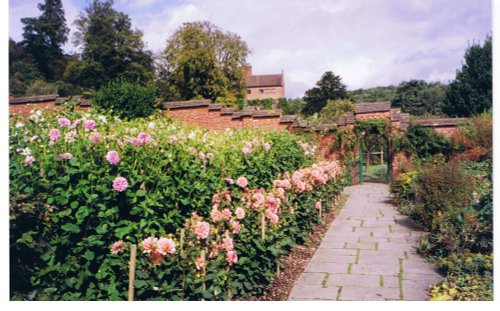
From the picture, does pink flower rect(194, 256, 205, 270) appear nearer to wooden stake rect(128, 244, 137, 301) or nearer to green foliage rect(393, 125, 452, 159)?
wooden stake rect(128, 244, 137, 301)

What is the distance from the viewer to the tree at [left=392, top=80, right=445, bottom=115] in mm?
26031

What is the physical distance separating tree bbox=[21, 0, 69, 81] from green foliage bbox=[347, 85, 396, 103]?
72.5ft

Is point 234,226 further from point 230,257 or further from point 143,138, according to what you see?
point 143,138

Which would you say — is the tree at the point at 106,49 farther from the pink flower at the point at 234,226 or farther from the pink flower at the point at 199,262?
the pink flower at the point at 199,262

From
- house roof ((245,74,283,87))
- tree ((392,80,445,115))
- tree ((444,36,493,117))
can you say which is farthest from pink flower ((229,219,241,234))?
house roof ((245,74,283,87))

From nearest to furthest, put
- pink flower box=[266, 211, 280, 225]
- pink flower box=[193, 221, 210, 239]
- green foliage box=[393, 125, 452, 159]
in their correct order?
1. pink flower box=[193, 221, 210, 239]
2. pink flower box=[266, 211, 280, 225]
3. green foliage box=[393, 125, 452, 159]

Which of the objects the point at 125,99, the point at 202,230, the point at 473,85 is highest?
the point at 473,85

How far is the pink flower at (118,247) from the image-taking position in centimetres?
255

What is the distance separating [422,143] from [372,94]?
24.1 m

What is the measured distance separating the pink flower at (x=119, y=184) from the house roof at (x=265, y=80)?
5725cm

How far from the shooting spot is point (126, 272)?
2.59 m

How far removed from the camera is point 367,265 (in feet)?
14.3

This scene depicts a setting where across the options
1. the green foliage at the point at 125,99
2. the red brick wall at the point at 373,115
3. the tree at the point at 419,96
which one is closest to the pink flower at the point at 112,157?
the green foliage at the point at 125,99

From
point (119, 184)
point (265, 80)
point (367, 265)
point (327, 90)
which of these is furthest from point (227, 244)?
point (265, 80)
